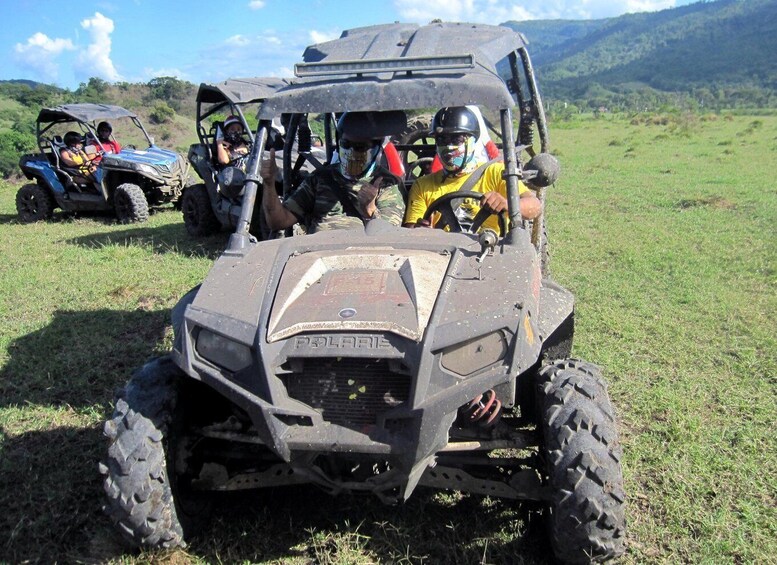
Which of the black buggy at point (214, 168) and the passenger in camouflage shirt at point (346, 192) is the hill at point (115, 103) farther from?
the passenger in camouflage shirt at point (346, 192)

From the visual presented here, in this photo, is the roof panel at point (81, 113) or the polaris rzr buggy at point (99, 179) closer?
the polaris rzr buggy at point (99, 179)

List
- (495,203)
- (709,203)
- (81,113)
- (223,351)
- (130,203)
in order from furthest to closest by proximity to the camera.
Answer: (81,113), (130,203), (709,203), (495,203), (223,351)

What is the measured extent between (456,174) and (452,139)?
26 centimetres

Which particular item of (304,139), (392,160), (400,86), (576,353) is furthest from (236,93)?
(400,86)

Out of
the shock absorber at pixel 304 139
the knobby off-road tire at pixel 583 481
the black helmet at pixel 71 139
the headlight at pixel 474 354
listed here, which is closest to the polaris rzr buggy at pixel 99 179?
the black helmet at pixel 71 139

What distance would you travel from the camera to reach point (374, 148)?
15.4ft

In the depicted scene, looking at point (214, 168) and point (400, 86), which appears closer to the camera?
point (400, 86)

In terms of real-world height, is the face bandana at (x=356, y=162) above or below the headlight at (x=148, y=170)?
above

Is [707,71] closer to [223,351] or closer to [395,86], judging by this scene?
[395,86]

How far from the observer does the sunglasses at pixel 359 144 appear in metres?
4.59

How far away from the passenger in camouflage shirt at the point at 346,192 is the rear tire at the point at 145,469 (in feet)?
5.62

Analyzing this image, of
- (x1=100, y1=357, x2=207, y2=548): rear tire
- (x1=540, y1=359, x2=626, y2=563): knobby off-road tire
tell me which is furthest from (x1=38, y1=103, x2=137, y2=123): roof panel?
(x1=540, y1=359, x2=626, y2=563): knobby off-road tire

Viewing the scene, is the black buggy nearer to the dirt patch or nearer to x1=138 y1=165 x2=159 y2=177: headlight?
x1=138 y1=165 x2=159 y2=177: headlight

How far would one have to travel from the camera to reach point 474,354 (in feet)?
9.35
